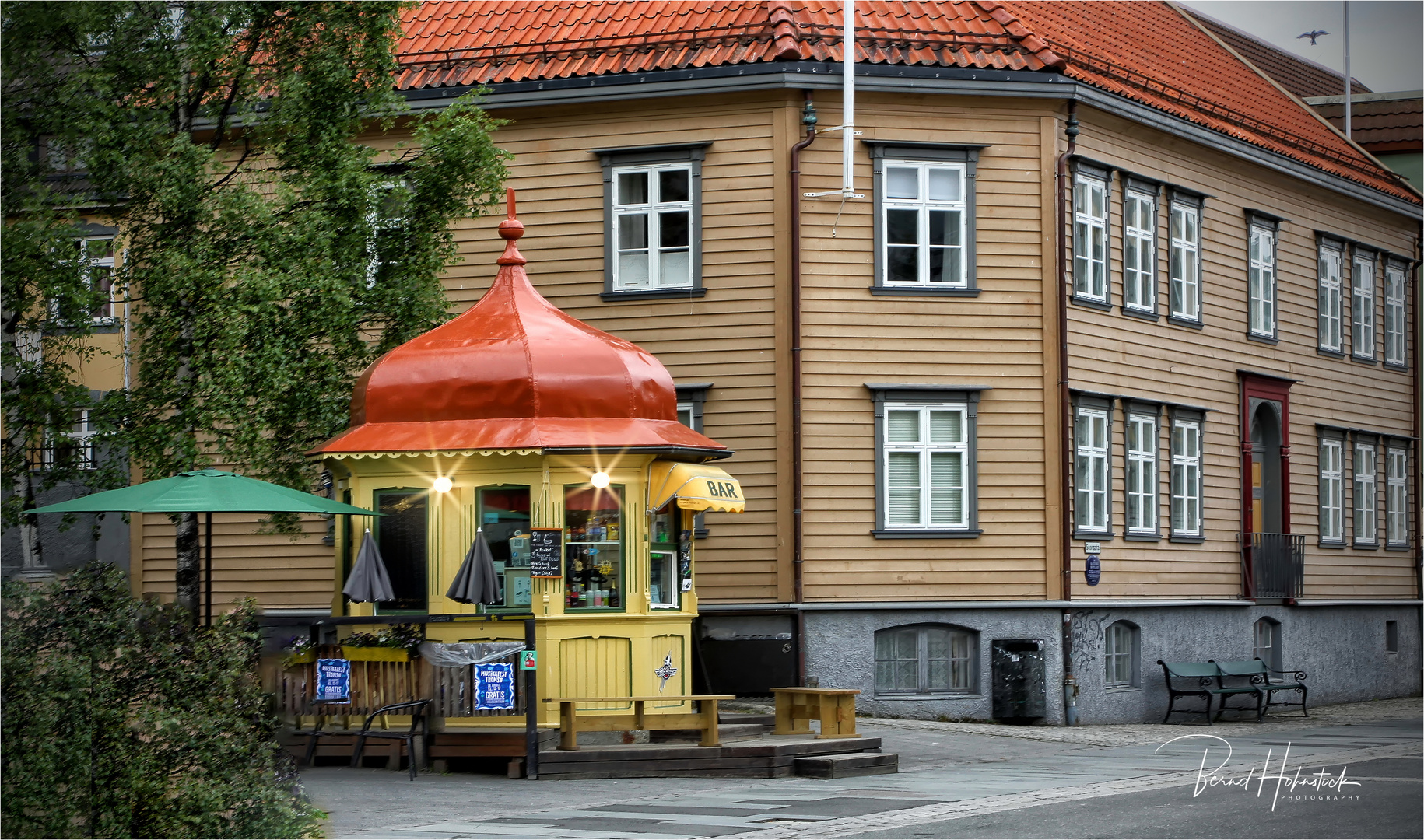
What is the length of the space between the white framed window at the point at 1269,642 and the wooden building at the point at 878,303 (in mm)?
2651

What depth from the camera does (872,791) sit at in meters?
15.7

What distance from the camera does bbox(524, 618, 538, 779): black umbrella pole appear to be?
16422mm

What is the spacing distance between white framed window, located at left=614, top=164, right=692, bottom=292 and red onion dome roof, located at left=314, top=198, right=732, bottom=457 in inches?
229

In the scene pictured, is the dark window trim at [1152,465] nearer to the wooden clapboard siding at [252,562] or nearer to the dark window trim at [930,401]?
the dark window trim at [930,401]

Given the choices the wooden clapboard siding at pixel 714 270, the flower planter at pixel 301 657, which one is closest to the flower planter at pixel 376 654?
the flower planter at pixel 301 657

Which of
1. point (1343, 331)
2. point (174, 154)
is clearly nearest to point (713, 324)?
point (174, 154)

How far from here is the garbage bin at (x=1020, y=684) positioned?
77.8 ft

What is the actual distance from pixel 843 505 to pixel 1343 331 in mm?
13464

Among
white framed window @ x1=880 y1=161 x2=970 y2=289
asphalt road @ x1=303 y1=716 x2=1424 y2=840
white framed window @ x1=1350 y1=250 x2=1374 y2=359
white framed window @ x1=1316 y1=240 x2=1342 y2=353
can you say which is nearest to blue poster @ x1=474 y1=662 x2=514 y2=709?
asphalt road @ x1=303 y1=716 x2=1424 y2=840

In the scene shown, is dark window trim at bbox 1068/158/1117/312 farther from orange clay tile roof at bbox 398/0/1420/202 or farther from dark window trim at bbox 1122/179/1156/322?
orange clay tile roof at bbox 398/0/1420/202

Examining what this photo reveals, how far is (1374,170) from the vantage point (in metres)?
34.2

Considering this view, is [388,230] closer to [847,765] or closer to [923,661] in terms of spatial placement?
[847,765]

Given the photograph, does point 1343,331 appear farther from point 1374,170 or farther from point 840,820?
point 840,820

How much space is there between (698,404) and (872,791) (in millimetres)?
9237
